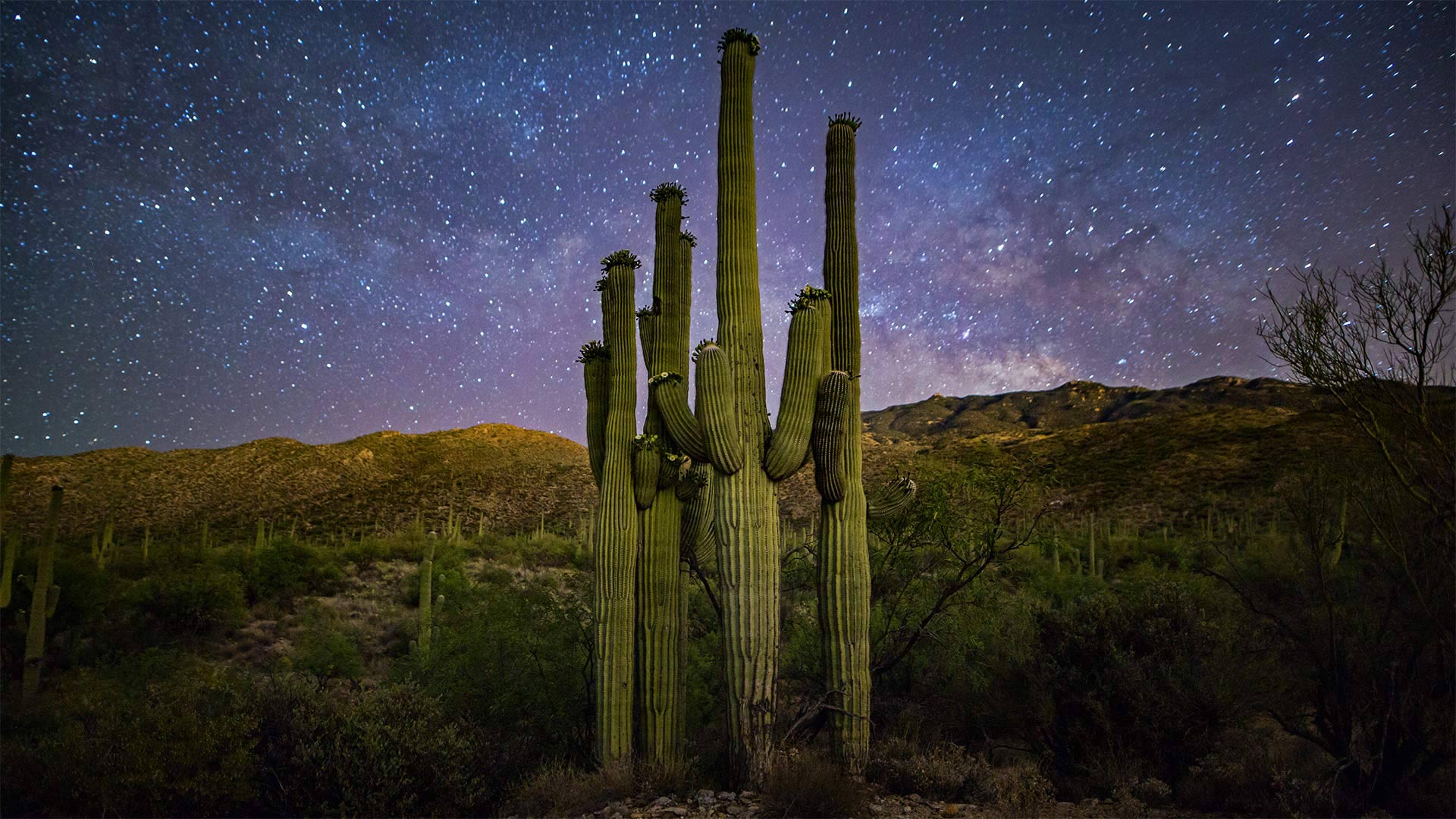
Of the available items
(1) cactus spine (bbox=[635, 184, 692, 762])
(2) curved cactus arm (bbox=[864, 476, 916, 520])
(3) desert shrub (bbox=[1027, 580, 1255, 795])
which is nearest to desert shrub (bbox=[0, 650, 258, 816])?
(1) cactus spine (bbox=[635, 184, 692, 762])

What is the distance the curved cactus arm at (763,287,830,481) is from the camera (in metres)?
6.56

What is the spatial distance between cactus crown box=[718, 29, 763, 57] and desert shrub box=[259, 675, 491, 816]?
7.94m

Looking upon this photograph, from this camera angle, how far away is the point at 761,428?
21.7 ft

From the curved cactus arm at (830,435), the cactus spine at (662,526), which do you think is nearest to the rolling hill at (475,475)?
the cactus spine at (662,526)

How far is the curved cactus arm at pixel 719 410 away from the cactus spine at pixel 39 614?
11.1m

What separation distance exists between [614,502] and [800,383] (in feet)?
7.94

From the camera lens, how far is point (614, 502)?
23.2ft

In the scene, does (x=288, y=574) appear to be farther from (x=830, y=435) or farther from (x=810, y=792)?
(x=810, y=792)

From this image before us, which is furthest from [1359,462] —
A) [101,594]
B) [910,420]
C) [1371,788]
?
[910,420]

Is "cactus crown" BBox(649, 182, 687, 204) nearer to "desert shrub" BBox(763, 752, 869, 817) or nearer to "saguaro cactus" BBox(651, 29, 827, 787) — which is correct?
"saguaro cactus" BBox(651, 29, 827, 787)

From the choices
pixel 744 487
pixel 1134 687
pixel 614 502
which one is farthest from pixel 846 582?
pixel 1134 687

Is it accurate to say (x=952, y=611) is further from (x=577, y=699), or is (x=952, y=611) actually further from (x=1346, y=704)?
(x=577, y=699)

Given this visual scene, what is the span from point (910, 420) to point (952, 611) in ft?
216

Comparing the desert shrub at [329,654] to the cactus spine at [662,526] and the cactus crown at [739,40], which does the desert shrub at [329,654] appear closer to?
the cactus spine at [662,526]
